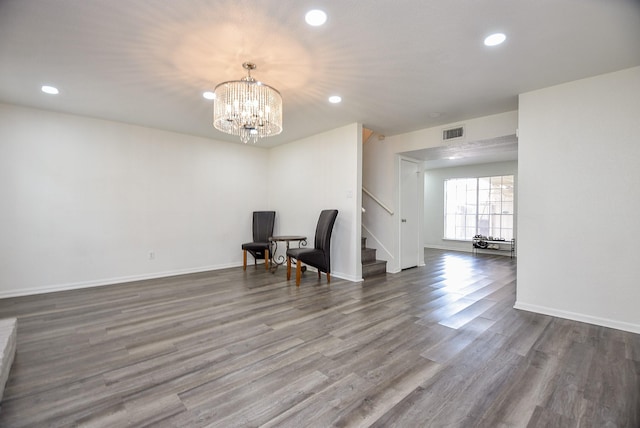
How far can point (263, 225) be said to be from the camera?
18.6ft

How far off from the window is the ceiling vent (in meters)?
4.28

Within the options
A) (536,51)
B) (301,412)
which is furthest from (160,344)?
(536,51)

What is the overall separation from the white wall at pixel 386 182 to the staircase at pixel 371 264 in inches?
5.5

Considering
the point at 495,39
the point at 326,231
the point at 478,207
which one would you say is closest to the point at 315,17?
the point at 495,39

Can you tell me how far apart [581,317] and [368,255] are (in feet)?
9.34

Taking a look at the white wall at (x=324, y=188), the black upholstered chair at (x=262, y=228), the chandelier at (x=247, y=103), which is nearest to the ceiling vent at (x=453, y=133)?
the white wall at (x=324, y=188)

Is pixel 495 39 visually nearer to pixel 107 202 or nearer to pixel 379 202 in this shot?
pixel 379 202

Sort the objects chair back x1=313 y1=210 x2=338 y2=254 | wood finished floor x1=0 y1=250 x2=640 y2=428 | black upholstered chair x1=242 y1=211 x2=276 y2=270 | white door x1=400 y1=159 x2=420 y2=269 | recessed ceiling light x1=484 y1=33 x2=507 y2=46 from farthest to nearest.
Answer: black upholstered chair x1=242 y1=211 x2=276 y2=270, white door x1=400 y1=159 x2=420 y2=269, chair back x1=313 y1=210 x2=338 y2=254, recessed ceiling light x1=484 y1=33 x2=507 y2=46, wood finished floor x1=0 y1=250 x2=640 y2=428

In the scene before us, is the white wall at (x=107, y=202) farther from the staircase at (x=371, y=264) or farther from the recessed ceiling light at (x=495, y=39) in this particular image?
the recessed ceiling light at (x=495, y=39)

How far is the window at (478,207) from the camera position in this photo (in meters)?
7.59

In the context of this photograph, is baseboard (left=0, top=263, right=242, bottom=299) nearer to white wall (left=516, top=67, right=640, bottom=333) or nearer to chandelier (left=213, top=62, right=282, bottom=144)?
chandelier (left=213, top=62, right=282, bottom=144)

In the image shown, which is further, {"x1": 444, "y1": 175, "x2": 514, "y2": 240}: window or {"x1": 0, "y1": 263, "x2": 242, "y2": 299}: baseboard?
{"x1": 444, "y1": 175, "x2": 514, "y2": 240}: window

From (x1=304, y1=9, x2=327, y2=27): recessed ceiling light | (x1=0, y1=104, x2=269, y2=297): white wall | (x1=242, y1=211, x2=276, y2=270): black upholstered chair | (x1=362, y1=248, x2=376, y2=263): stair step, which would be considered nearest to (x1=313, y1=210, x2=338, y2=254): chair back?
(x1=362, y1=248, x2=376, y2=263): stair step

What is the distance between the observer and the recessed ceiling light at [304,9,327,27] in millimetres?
1949
